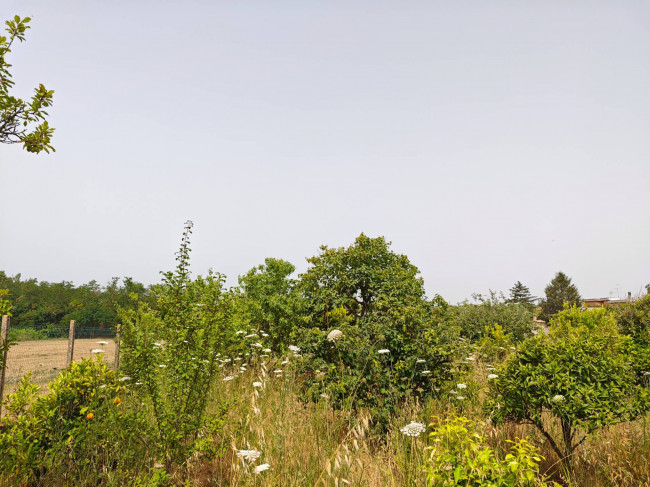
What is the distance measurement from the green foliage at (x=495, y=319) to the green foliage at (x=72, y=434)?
1164cm

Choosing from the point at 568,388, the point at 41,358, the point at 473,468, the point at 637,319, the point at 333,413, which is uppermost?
the point at 637,319

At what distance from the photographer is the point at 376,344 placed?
5.36 m

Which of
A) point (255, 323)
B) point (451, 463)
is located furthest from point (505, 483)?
point (255, 323)

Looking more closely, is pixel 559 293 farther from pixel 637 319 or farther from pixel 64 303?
pixel 64 303

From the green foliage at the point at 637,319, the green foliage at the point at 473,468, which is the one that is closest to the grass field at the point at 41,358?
the green foliage at the point at 473,468

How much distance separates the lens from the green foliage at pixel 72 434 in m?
3.68

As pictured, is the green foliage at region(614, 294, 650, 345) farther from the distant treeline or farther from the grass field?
the distant treeline

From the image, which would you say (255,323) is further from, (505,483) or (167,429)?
Answer: (505,483)

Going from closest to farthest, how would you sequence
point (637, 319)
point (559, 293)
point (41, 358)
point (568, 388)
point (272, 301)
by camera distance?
1. point (568, 388)
2. point (637, 319)
3. point (272, 301)
4. point (41, 358)
5. point (559, 293)

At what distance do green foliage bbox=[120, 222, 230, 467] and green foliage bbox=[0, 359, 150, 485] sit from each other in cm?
28

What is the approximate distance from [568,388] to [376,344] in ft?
7.63

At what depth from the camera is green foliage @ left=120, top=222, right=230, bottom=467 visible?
3.81 meters

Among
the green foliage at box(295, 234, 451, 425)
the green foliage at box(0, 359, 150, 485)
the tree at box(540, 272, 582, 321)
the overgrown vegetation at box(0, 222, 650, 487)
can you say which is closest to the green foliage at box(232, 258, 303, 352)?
the green foliage at box(295, 234, 451, 425)

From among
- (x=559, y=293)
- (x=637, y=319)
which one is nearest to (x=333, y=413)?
(x=637, y=319)
